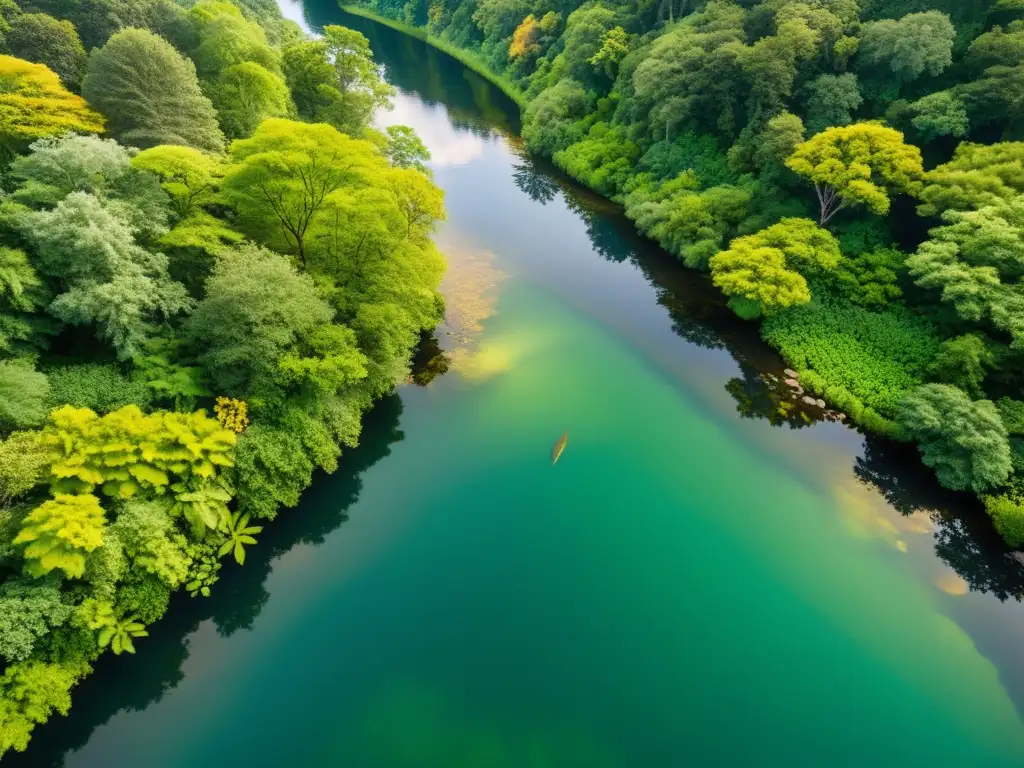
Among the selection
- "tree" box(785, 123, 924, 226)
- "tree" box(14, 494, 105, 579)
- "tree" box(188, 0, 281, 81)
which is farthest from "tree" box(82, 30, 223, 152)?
"tree" box(785, 123, 924, 226)

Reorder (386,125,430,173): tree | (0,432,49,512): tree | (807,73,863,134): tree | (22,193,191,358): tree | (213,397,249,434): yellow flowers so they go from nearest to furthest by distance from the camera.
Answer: (0,432,49,512): tree < (22,193,191,358): tree < (213,397,249,434): yellow flowers < (386,125,430,173): tree < (807,73,863,134): tree

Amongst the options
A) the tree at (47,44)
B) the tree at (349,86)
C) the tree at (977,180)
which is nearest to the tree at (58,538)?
the tree at (47,44)

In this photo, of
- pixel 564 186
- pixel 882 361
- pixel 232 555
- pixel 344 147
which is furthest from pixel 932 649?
pixel 564 186

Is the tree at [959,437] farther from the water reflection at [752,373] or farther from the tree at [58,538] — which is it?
the tree at [58,538]

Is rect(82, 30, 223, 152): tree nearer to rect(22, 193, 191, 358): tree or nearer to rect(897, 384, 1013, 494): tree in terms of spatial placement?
rect(22, 193, 191, 358): tree

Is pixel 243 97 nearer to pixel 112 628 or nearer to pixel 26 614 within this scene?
pixel 26 614
